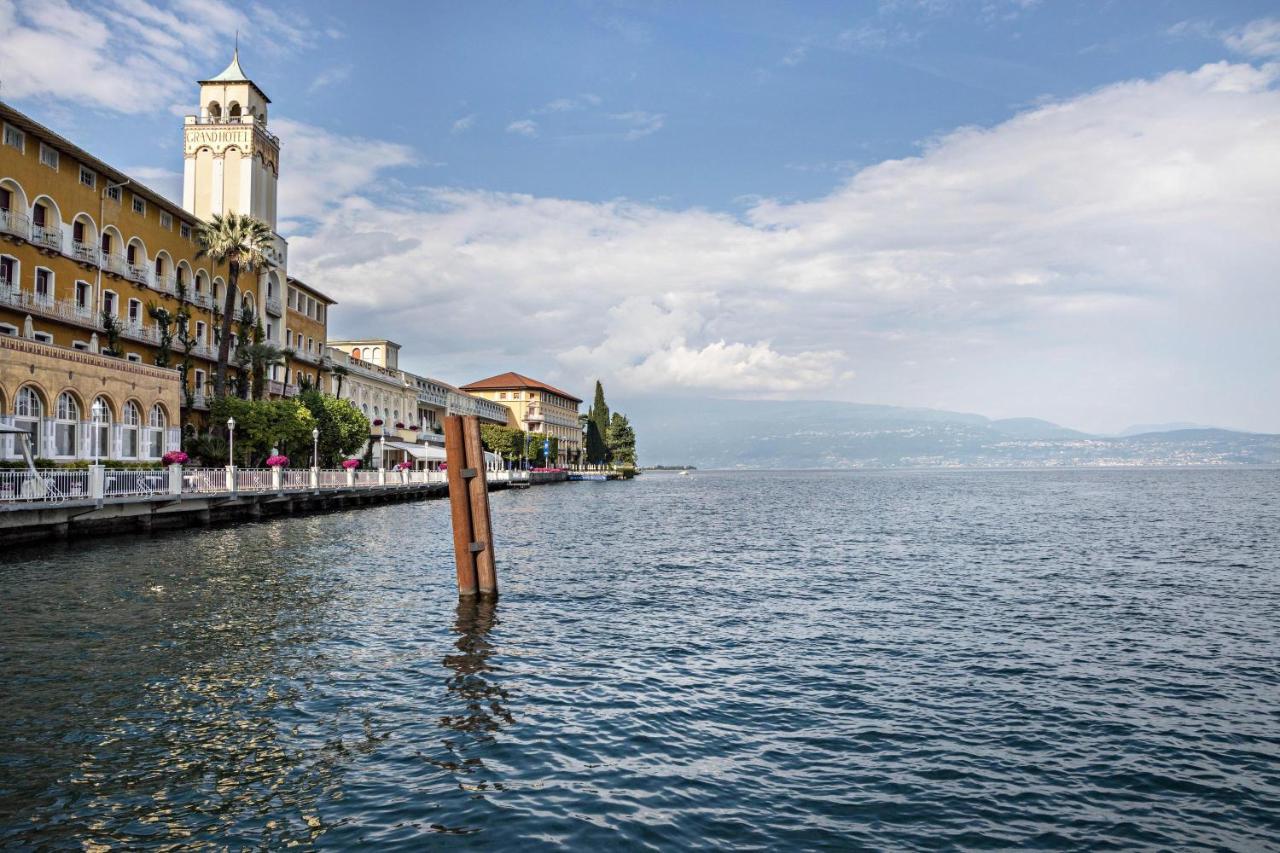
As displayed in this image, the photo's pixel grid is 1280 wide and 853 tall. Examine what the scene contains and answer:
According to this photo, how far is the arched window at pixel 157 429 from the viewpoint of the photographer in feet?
138

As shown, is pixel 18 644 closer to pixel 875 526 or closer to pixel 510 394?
pixel 875 526

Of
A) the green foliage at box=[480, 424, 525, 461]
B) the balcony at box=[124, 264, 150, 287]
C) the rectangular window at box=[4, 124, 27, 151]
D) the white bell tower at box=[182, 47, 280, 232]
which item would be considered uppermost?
the white bell tower at box=[182, 47, 280, 232]

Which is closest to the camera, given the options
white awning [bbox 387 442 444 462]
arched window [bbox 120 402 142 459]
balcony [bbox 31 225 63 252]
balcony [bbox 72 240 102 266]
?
arched window [bbox 120 402 142 459]

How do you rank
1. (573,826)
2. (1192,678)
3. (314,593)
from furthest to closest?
(314,593) < (1192,678) < (573,826)

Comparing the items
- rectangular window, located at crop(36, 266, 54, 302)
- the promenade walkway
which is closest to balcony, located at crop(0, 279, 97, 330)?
rectangular window, located at crop(36, 266, 54, 302)

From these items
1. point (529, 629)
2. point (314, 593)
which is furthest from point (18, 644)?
point (529, 629)

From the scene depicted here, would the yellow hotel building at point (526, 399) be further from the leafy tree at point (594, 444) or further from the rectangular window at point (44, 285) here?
the rectangular window at point (44, 285)

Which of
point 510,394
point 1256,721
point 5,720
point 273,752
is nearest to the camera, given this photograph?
point 273,752

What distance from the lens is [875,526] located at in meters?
43.8

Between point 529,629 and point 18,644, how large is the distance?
309 inches

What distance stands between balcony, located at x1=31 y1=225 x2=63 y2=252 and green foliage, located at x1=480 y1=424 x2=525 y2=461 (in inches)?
2999

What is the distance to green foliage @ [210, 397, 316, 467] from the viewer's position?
52250 mm

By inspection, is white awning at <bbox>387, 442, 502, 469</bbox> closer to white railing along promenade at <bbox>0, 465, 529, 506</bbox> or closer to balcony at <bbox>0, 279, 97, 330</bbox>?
white railing along promenade at <bbox>0, 465, 529, 506</bbox>

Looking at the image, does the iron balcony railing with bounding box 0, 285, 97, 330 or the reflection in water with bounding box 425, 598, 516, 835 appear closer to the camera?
the reflection in water with bounding box 425, 598, 516, 835
